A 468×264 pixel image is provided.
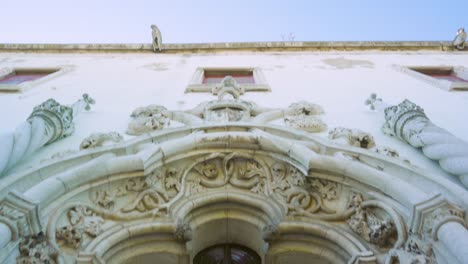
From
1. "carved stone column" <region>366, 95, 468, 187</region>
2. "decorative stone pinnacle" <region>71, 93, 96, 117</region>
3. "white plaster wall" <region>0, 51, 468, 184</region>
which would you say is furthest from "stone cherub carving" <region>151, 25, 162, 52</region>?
"carved stone column" <region>366, 95, 468, 187</region>

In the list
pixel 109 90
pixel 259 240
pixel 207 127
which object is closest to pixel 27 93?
pixel 109 90

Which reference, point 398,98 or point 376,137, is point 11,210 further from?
point 398,98

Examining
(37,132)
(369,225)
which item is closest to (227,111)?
(37,132)

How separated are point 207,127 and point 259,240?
5.64 ft

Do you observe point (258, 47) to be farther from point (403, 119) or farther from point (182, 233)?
point (182, 233)

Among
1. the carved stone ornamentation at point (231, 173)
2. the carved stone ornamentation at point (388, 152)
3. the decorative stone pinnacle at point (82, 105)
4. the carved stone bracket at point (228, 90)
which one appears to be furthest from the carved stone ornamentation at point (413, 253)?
the decorative stone pinnacle at point (82, 105)

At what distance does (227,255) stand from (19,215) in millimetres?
2375

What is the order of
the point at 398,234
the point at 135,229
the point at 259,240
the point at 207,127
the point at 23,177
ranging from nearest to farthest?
the point at 398,234 → the point at 23,177 → the point at 135,229 → the point at 259,240 → the point at 207,127

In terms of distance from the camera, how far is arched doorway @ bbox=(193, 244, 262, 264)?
4730mm

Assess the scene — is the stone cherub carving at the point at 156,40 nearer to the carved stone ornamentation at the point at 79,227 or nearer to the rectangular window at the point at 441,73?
the rectangular window at the point at 441,73

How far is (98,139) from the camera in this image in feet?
17.5

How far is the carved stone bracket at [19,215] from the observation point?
3.32 metres

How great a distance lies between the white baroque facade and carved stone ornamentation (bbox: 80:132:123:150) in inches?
1.0

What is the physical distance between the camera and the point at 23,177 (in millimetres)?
4020
